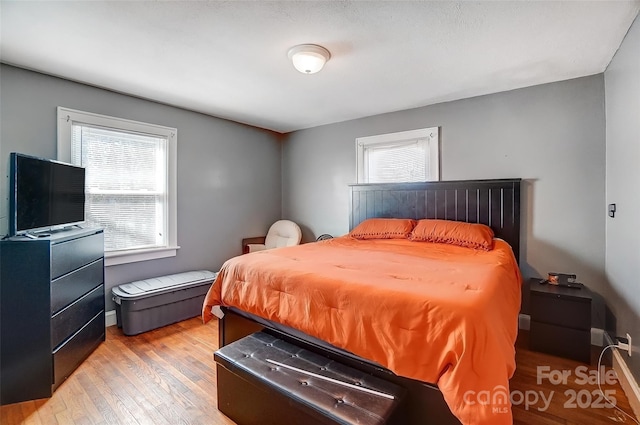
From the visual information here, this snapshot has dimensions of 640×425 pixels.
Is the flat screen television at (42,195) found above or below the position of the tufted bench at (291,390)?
above

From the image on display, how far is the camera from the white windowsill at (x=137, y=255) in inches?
118

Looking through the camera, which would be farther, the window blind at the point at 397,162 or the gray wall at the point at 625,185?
the window blind at the point at 397,162

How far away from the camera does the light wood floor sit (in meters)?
1.74

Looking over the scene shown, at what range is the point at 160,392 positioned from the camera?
6.49 feet

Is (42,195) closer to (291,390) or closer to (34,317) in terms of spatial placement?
(34,317)

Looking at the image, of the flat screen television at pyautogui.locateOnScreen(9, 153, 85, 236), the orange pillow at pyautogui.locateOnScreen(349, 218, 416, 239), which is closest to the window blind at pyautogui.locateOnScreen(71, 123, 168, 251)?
the flat screen television at pyautogui.locateOnScreen(9, 153, 85, 236)

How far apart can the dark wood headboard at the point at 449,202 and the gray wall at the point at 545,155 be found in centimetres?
12

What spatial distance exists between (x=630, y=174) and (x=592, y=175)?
2.70 ft

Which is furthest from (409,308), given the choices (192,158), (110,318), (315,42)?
(192,158)

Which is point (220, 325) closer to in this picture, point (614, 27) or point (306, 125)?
point (306, 125)

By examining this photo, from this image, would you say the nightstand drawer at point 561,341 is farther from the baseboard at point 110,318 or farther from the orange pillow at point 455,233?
the baseboard at point 110,318

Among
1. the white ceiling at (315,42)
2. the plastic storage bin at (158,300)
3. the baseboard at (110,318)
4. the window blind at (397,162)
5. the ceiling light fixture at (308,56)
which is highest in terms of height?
the white ceiling at (315,42)

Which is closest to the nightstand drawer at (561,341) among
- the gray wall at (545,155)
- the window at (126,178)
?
the gray wall at (545,155)

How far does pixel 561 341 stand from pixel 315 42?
3.02m
